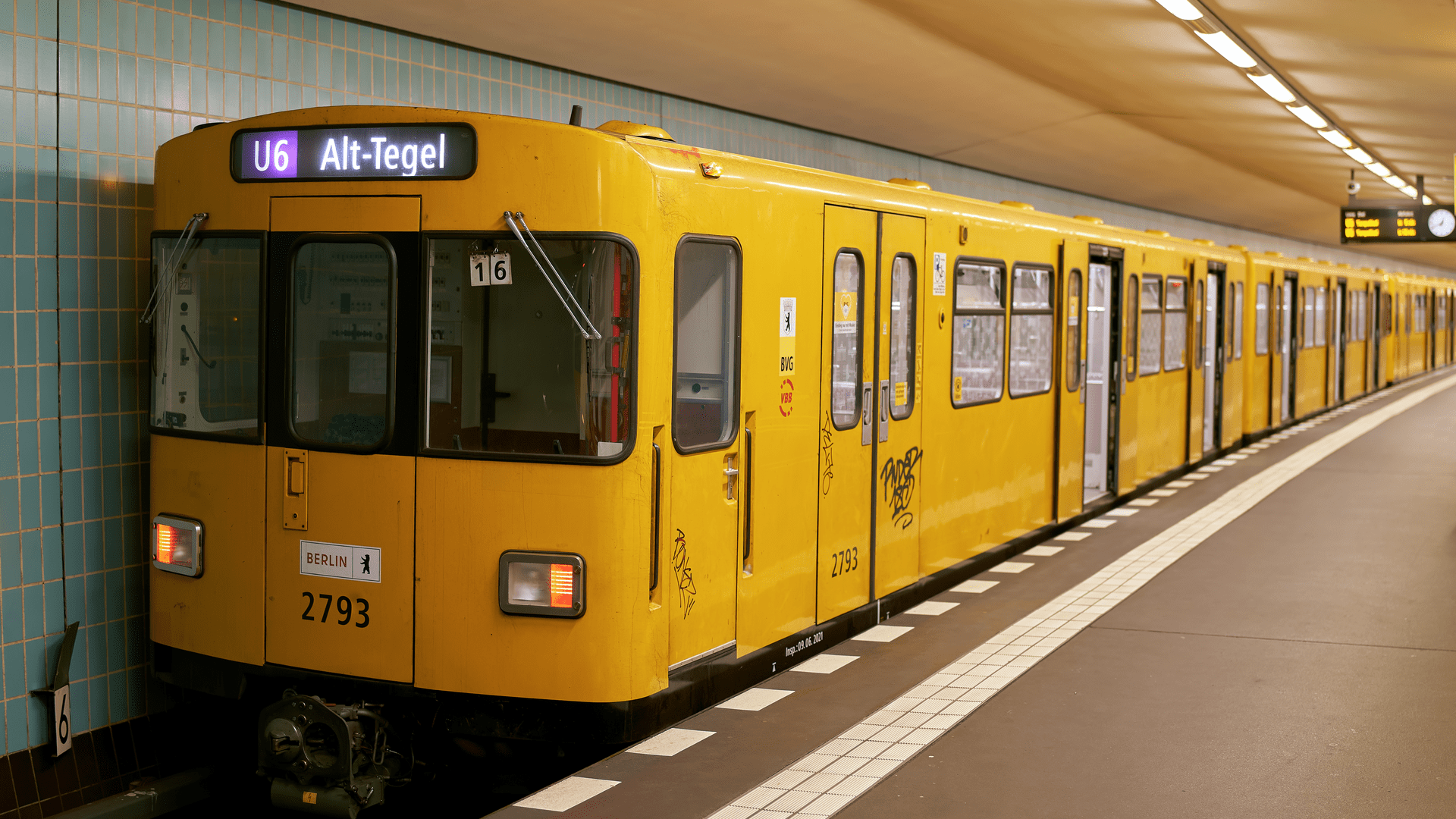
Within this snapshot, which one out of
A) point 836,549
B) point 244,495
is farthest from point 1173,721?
point 244,495

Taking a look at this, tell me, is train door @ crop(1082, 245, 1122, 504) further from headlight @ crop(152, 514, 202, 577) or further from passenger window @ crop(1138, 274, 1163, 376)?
headlight @ crop(152, 514, 202, 577)

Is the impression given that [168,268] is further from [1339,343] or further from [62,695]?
[1339,343]

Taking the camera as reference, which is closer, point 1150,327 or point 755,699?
point 755,699

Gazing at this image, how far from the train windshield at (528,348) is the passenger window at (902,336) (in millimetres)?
2761

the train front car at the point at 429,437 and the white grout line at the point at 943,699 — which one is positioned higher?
the train front car at the point at 429,437

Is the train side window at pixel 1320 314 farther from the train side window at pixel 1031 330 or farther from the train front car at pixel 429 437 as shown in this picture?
the train front car at pixel 429 437

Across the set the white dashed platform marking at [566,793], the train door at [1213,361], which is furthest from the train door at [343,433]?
the train door at [1213,361]

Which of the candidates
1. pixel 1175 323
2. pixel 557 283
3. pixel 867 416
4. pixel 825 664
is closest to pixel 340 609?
pixel 557 283

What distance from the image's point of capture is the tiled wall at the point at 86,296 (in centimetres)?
541

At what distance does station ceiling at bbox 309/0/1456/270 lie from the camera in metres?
8.38

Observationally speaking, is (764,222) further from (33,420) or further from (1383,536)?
(1383,536)

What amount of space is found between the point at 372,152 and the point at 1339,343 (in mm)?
24187

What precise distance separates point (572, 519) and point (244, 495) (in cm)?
136

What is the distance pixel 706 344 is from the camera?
5668 millimetres
